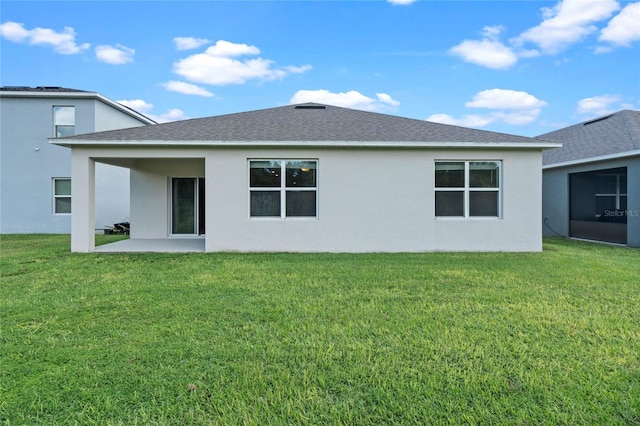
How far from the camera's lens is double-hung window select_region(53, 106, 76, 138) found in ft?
51.0

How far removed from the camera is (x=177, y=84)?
101ft

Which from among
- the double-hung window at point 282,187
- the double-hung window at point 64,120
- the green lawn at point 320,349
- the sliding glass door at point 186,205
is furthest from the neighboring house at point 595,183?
the double-hung window at point 64,120

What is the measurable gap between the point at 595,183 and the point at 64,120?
2246cm

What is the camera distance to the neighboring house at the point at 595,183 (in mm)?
11805

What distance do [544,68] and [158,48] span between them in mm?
18857

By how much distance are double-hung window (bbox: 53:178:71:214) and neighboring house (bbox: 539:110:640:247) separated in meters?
20.3

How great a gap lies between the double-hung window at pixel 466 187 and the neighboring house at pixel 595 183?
4.96 metres

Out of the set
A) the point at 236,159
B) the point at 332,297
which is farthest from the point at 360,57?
the point at 332,297

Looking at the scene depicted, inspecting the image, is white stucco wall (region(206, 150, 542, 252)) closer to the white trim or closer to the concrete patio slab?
the concrete patio slab

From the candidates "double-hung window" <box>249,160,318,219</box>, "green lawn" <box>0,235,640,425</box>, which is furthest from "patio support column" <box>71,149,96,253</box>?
"double-hung window" <box>249,160,318,219</box>

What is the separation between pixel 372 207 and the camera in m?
9.87

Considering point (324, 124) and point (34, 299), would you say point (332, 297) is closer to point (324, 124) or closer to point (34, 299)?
point (34, 299)

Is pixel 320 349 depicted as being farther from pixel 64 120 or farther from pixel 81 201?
pixel 64 120

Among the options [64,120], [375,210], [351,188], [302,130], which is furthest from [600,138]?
[64,120]
